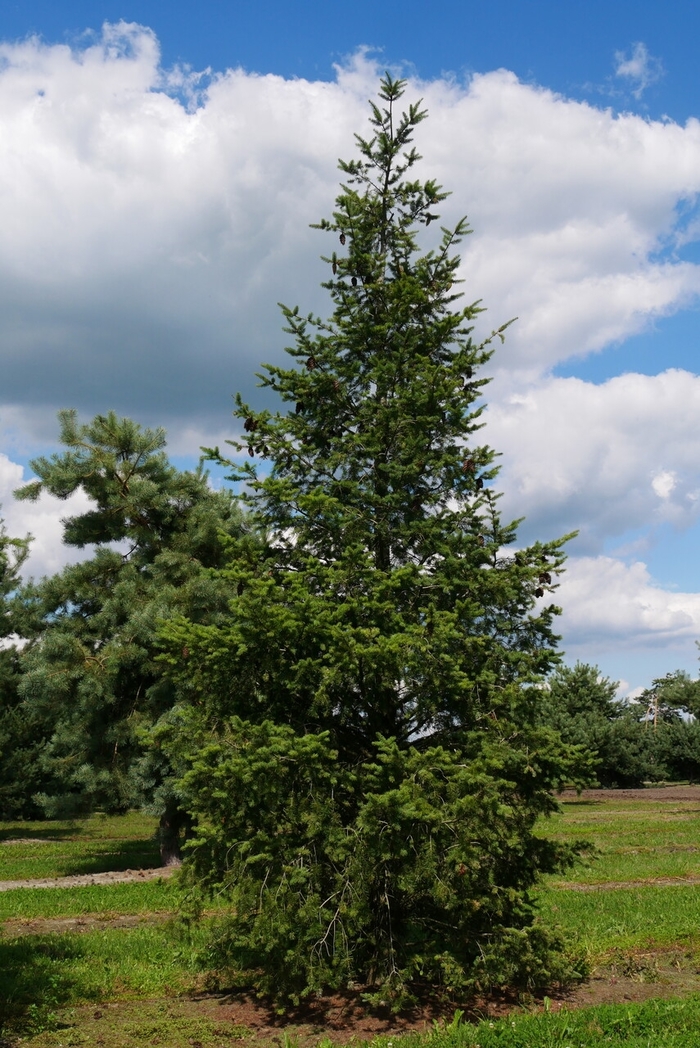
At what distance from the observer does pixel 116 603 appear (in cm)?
1872

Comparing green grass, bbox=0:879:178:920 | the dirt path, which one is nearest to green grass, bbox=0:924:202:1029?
green grass, bbox=0:879:178:920

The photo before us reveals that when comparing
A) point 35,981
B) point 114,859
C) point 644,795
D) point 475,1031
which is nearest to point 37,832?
point 114,859

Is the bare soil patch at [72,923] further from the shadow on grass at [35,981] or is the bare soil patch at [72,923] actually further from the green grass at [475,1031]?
the green grass at [475,1031]

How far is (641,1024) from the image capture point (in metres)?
7.22

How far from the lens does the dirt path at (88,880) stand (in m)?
16.1

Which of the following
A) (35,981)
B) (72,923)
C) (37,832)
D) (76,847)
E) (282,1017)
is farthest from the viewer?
(37,832)

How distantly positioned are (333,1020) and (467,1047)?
5.65ft

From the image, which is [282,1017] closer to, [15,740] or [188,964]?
[188,964]

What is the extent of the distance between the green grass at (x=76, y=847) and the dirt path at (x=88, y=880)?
692mm

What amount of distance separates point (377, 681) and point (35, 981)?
4785 mm

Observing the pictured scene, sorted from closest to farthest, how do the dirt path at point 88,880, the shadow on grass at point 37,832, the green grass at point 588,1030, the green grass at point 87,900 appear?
1. the green grass at point 588,1030
2. the green grass at point 87,900
3. the dirt path at point 88,880
4. the shadow on grass at point 37,832

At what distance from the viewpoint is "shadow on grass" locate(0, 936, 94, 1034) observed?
787 cm

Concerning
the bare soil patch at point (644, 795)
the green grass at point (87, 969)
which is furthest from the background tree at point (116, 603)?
the bare soil patch at point (644, 795)

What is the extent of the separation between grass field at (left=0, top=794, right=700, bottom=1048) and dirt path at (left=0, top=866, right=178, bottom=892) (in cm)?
71
